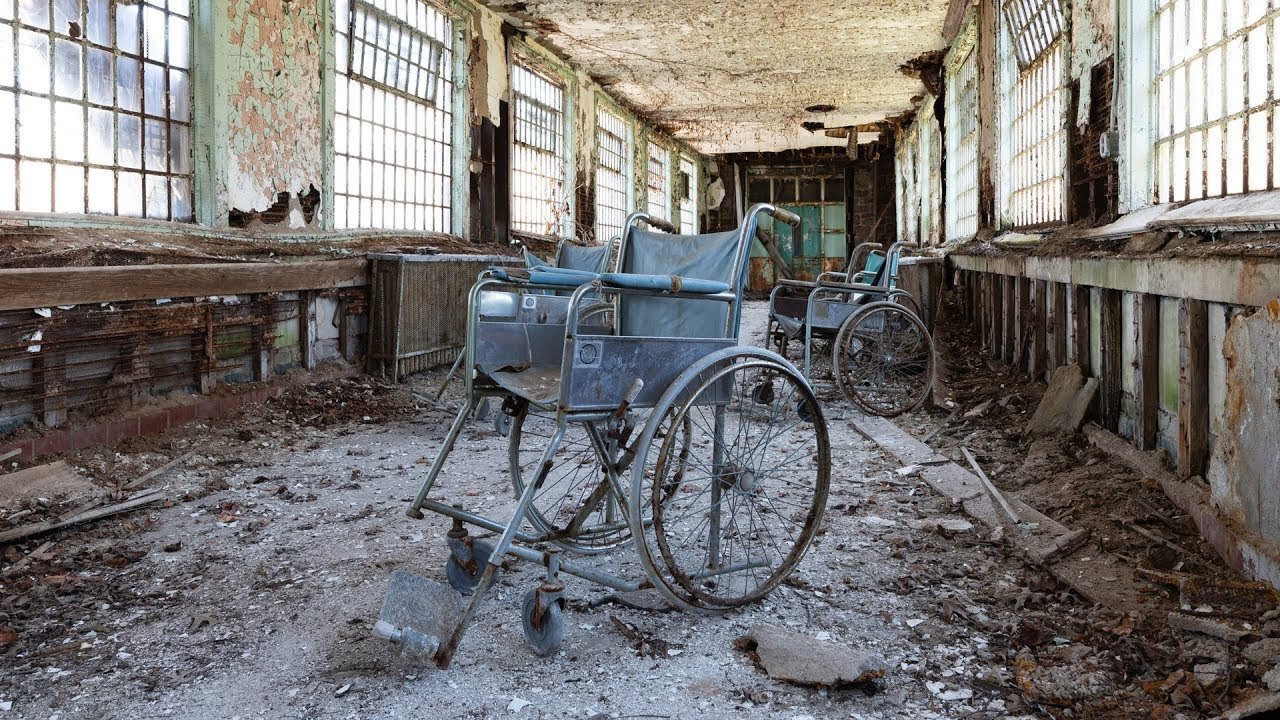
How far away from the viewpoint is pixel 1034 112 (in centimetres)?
662

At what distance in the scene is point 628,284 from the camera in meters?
2.20

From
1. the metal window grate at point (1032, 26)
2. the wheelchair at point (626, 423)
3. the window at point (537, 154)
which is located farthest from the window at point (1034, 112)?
the window at point (537, 154)

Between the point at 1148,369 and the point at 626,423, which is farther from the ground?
the point at 1148,369

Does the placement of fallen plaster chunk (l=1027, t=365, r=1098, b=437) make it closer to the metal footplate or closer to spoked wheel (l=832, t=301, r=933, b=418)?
spoked wheel (l=832, t=301, r=933, b=418)

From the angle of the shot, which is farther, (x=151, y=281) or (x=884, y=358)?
(x=884, y=358)

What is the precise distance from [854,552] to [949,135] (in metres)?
9.15

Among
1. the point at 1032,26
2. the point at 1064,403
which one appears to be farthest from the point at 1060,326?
the point at 1032,26

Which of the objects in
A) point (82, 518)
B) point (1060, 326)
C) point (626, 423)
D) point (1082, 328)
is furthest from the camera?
point (1060, 326)

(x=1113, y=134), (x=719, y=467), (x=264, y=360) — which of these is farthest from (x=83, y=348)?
(x=1113, y=134)

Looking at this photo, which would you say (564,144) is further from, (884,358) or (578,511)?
(578,511)

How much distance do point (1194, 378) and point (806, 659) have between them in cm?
180

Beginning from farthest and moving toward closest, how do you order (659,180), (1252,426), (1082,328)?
(659,180) → (1082,328) → (1252,426)

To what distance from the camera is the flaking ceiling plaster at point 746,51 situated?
8.78 meters

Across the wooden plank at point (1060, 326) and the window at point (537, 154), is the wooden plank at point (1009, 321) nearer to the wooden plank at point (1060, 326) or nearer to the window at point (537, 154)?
the wooden plank at point (1060, 326)
